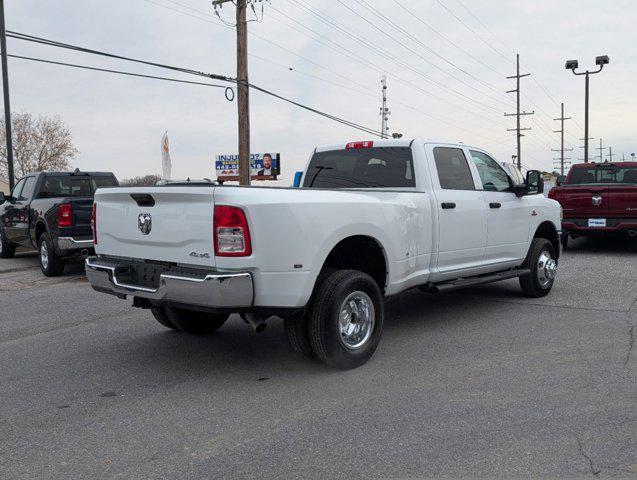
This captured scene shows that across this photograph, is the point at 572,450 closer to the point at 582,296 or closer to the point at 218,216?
the point at 218,216

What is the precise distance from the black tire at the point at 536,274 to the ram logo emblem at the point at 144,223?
482 cm

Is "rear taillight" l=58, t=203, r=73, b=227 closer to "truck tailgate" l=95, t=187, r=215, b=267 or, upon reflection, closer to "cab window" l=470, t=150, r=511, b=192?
"truck tailgate" l=95, t=187, r=215, b=267

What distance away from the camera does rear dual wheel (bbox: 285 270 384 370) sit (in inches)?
187

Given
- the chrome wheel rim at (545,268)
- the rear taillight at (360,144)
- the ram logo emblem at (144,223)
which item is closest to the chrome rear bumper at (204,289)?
the ram logo emblem at (144,223)

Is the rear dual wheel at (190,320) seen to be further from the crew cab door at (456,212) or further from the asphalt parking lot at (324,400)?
the crew cab door at (456,212)

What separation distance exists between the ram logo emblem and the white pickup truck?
1 centimetres

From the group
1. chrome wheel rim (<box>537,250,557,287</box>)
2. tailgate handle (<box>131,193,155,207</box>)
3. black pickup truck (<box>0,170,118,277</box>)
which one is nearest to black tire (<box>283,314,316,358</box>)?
tailgate handle (<box>131,193,155,207</box>)

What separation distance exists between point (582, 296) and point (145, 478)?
6.51 m

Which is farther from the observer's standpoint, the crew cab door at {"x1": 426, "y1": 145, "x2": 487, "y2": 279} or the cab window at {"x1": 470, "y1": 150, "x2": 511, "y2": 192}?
the cab window at {"x1": 470, "y1": 150, "x2": 511, "y2": 192}

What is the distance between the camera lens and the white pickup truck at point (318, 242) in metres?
4.38

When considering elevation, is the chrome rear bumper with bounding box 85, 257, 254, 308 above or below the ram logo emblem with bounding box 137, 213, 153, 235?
below

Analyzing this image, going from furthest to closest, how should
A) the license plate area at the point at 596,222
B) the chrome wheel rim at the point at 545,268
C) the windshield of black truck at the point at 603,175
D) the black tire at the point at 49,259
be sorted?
the windshield of black truck at the point at 603,175 → the license plate area at the point at 596,222 → the black tire at the point at 49,259 → the chrome wheel rim at the point at 545,268

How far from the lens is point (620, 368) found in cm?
494

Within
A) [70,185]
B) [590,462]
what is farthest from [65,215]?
[590,462]
